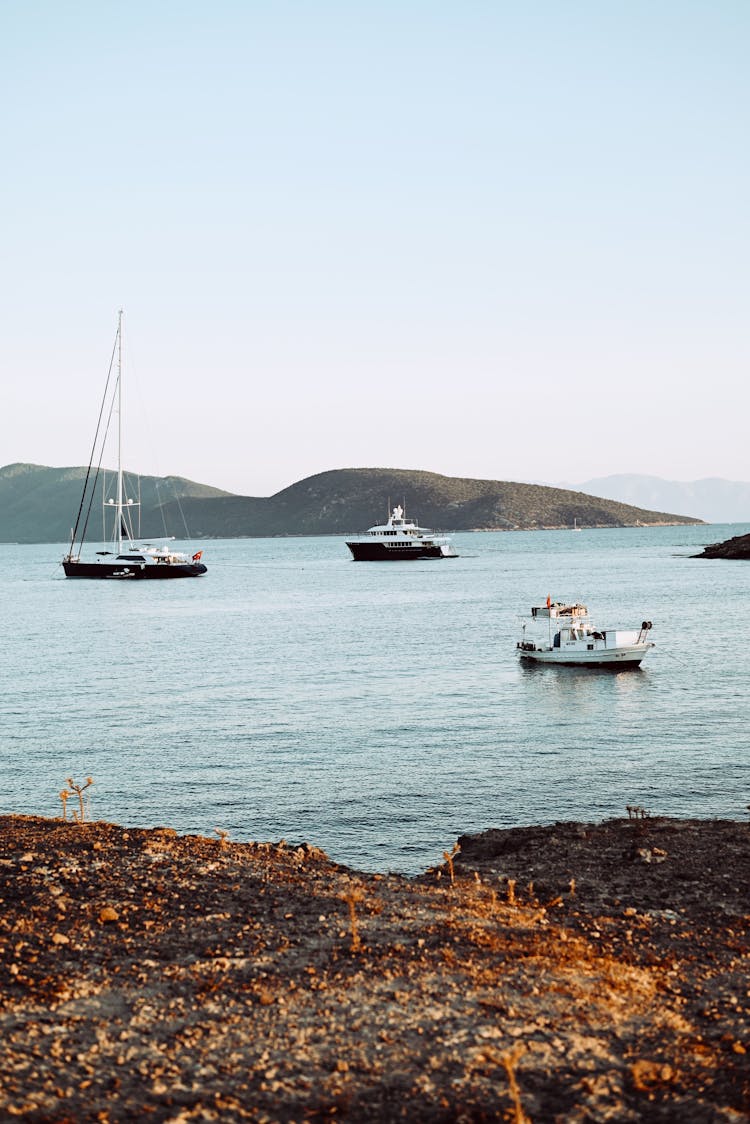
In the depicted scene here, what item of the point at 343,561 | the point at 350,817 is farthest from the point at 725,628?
the point at 343,561

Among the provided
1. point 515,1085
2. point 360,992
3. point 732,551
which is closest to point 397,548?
point 732,551

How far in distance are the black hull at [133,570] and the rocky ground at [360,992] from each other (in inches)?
4436

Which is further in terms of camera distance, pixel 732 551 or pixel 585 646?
pixel 732 551

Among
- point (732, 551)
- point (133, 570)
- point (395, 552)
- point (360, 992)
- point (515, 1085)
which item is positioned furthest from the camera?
point (395, 552)

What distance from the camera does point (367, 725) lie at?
3203 cm

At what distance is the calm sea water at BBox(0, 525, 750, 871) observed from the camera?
72.5 feet

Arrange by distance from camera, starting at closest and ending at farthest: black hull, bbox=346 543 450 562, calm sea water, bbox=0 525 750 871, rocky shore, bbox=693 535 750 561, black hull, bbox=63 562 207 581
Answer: calm sea water, bbox=0 525 750 871, black hull, bbox=63 562 207 581, rocky shore, bbox=693 535 750 561, black hull, bbox=346 543 450 562

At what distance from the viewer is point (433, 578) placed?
123625 millimetres

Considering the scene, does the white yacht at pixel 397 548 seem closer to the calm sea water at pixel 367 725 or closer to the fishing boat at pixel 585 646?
the calm sea water at pixel 367 725

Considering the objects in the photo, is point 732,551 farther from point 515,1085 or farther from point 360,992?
point 515,1085

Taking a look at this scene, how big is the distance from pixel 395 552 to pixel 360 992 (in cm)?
16140

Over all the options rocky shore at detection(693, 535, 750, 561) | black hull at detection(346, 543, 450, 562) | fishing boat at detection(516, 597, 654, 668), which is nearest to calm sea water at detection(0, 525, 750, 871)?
fishing boat at detection(516, 597, 654, 668)

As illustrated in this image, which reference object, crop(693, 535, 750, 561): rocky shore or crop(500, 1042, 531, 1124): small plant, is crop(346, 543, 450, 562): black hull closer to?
crop(693, 535, 750, 561): rocky shore

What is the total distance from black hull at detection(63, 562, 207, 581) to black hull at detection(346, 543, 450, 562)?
4561cm
